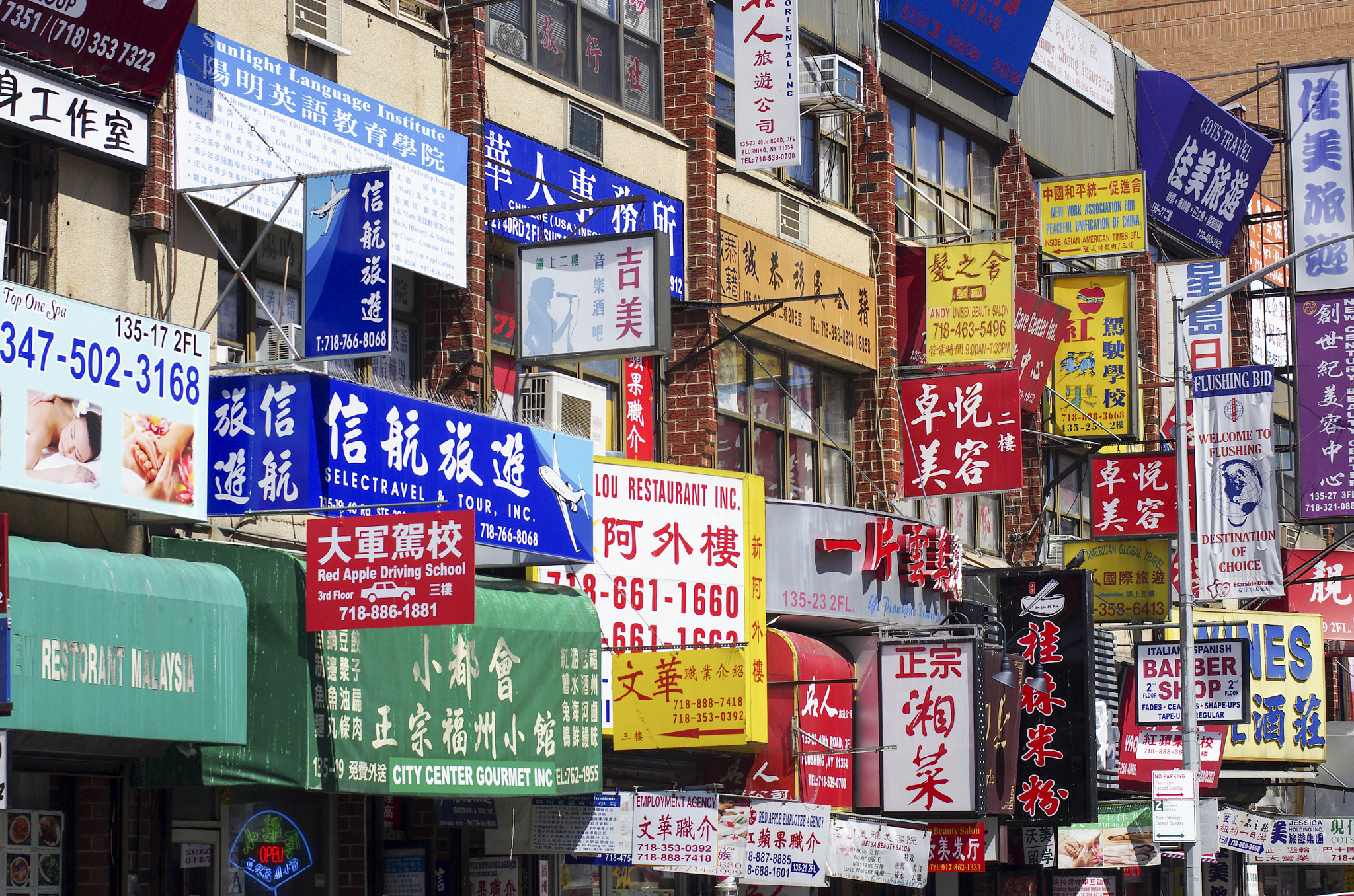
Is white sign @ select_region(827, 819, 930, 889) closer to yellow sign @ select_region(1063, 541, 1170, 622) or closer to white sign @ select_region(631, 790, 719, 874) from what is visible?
white sign @ select_region(631, 790, 719, 874)

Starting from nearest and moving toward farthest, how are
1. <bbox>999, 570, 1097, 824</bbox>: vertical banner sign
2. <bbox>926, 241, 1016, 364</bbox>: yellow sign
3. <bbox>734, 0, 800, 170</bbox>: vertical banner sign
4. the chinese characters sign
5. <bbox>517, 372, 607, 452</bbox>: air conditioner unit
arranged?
the chinese characters sign → <bbox>517, 372, 607, 452</bbox>: air conditioner unit → <bbox>734, 0, 800, 170</bbox>: vertical banner sign → <bbox>926, 241, 1016, 364</bbox>: yellow sign → <bbox>999, 570, 1097, 824</bbox>: vertical banner sign

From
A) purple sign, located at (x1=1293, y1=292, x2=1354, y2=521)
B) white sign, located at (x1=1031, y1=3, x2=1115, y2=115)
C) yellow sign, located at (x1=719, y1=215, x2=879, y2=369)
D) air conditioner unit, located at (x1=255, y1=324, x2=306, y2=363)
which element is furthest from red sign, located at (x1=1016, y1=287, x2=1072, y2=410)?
air conditioner unit, located at (x1=255, y1=324, x2=306, y2=363)

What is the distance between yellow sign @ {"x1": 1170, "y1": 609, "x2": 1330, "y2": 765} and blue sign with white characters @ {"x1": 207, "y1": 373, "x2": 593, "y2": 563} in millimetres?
19410

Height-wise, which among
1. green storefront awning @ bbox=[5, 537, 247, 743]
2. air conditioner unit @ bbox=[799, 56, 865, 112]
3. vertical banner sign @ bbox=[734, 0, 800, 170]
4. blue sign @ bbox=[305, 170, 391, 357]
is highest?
air conditioner unit @ bbox=[799, 56, 865, 112]

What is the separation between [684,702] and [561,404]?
320cm

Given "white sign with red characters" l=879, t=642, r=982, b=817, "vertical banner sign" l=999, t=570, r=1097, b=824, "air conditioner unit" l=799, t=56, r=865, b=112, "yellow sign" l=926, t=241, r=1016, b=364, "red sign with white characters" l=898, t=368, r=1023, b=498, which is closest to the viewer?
"white sign with red characters" l=879, t=642, r=982, b=817

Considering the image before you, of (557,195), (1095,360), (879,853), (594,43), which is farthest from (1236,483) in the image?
(557,195)

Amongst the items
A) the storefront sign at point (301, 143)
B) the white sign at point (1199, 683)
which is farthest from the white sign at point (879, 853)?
the storefront sign at point (301, 143)

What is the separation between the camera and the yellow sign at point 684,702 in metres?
19.1

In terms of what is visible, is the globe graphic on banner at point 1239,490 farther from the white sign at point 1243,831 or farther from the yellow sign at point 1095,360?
the white sign at point 1243,831

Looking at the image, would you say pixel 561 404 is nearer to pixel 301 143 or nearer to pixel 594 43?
pixel 301 143

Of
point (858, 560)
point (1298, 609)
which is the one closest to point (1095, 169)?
point (1298, 609)

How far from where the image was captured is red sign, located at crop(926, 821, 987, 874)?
2405 cm

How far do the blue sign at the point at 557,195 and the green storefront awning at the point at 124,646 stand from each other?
654 cm
